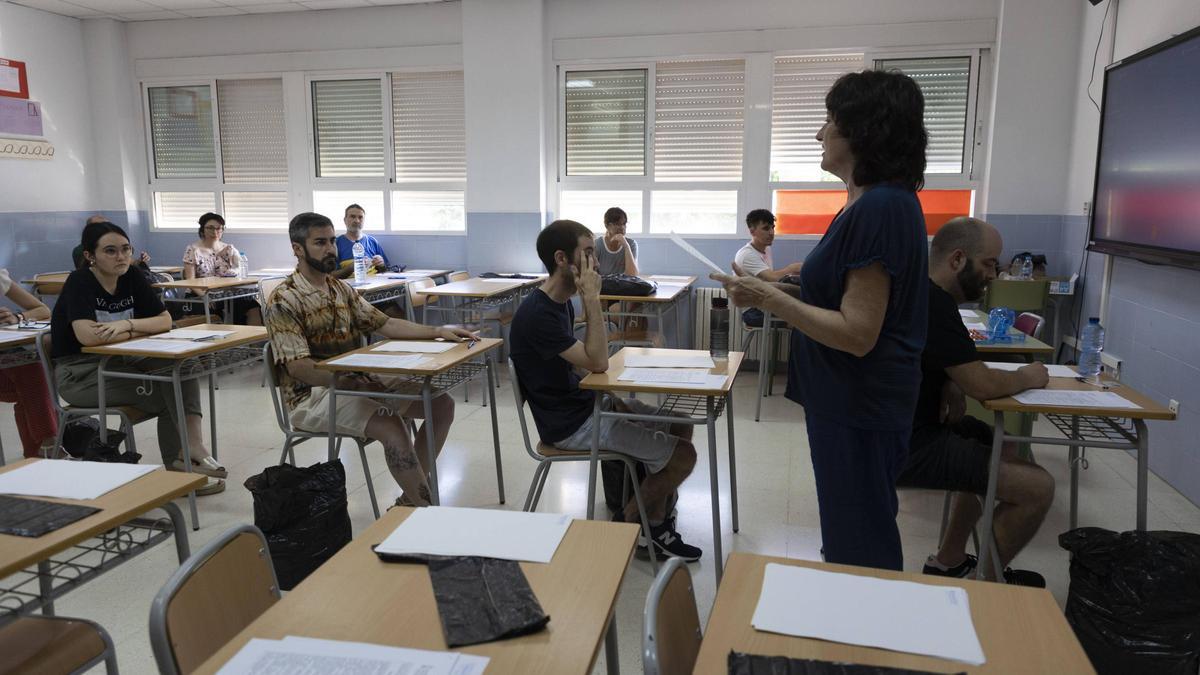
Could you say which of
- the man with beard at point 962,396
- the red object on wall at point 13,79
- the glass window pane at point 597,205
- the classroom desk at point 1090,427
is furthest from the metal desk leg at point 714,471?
the red object on wall at point 13,79

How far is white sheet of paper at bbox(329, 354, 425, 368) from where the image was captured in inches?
108

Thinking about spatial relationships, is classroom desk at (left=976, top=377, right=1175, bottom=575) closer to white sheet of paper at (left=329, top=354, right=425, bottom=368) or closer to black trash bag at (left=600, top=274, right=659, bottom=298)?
white sheet of paper at (left=329, top=354, right=425, bottom=368)

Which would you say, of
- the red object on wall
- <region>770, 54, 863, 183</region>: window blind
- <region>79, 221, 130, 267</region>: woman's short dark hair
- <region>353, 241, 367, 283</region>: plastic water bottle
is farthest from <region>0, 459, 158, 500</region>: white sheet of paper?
the red object on wall

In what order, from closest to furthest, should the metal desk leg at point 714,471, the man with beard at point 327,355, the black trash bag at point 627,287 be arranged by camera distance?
the metal desk leg at point 714,471, the man with beard at point 327,355, the black trash bag at point 627,287

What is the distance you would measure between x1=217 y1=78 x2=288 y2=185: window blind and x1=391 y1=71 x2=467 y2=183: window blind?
1184 millimetres

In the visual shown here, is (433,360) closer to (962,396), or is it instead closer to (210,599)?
(210,599)

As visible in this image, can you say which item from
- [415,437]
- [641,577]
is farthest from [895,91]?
[415,437]

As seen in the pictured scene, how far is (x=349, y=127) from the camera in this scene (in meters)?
7.02

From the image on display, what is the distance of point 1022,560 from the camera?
2.77m

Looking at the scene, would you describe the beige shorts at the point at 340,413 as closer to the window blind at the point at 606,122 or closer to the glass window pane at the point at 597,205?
the glass window pane at the point at 597,205

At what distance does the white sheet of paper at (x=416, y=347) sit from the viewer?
3.05 m

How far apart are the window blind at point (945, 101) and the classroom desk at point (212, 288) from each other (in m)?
5.26

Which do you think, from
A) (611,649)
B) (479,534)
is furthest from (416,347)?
(611,649)

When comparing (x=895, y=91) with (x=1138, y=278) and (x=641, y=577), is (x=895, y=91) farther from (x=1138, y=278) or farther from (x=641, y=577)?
(x=1138, y=278)
